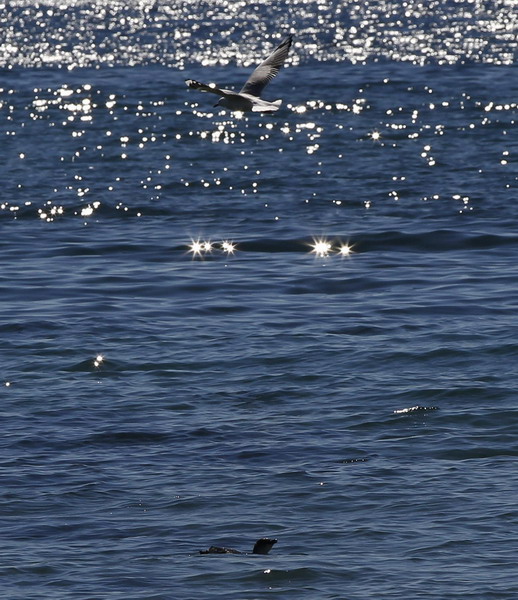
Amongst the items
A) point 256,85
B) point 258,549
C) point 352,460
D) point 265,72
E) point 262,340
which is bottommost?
point 258,549

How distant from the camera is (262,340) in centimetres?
2164

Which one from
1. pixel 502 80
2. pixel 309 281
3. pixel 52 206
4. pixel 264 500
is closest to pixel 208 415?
pixel 264 500

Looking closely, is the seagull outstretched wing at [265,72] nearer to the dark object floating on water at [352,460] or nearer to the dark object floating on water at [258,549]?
the dark object floating on water at [352,460]

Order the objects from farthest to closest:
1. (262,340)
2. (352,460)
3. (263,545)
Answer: (262,340), (352,460), (263,545)

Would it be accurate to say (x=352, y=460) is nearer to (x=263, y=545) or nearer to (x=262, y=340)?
(x=263, y=545)

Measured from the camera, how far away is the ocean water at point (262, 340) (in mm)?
14242

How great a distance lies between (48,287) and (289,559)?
12111 millimetres

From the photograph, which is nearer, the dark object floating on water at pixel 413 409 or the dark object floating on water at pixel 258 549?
the dark object floating on water at pixel 258 549

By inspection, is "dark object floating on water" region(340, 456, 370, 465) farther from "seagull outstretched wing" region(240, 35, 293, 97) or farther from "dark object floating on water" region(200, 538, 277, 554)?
"seagull outstretched wing" region(240, 35, 293, 97)

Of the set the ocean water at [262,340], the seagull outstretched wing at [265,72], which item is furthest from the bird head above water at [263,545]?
the seagull outstretched wing at [265,72]

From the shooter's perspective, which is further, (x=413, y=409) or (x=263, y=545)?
(x=413, y=409)

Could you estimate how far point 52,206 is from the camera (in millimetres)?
30891

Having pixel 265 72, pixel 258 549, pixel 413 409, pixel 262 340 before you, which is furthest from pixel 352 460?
pixel 265 72

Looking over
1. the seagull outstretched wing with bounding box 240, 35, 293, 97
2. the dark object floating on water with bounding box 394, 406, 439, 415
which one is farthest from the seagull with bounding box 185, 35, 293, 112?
the dark object floating on water with bounding box 394, 406, 439, 415
